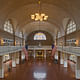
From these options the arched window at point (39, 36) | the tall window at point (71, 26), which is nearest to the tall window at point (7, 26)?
the tall window at point (71, 26)

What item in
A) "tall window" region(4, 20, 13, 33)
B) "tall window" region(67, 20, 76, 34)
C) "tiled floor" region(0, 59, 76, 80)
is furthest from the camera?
"tall window" region(67, 20, 76, 34)

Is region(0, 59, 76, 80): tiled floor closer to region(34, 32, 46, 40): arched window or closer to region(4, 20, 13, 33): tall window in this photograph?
region(4, 20, 13, 33): tall window

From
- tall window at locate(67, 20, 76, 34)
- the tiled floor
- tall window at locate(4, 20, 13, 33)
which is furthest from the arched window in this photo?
the tiled floor

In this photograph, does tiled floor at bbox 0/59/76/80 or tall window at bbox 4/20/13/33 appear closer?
tiled floor at bbox 0/59/76/80

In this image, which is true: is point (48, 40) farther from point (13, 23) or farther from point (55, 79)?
point (55, 79)

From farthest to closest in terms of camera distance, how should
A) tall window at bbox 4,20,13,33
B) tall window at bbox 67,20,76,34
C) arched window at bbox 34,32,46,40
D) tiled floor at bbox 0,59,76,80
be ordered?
1. arched window at bbox 34,32,46,40
2. tall window at bbox 67,20,76,34
3. tall window at bbox 4,20,13,33
4. tiled floor at bbox 0,59,76,80

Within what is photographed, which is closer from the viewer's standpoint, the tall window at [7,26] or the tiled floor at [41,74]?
the tiled floor at [41,74]

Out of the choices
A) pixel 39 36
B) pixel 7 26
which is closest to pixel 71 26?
pixel 7 26

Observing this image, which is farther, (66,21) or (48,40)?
(48,40)

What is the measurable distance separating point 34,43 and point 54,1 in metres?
28.6

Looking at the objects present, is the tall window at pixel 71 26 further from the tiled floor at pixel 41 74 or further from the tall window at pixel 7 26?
the tall window at pixel 7 26

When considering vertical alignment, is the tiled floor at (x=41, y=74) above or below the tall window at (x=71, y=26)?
below

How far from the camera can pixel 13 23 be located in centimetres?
2392

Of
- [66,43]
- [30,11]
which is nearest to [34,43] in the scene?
[66,43]
